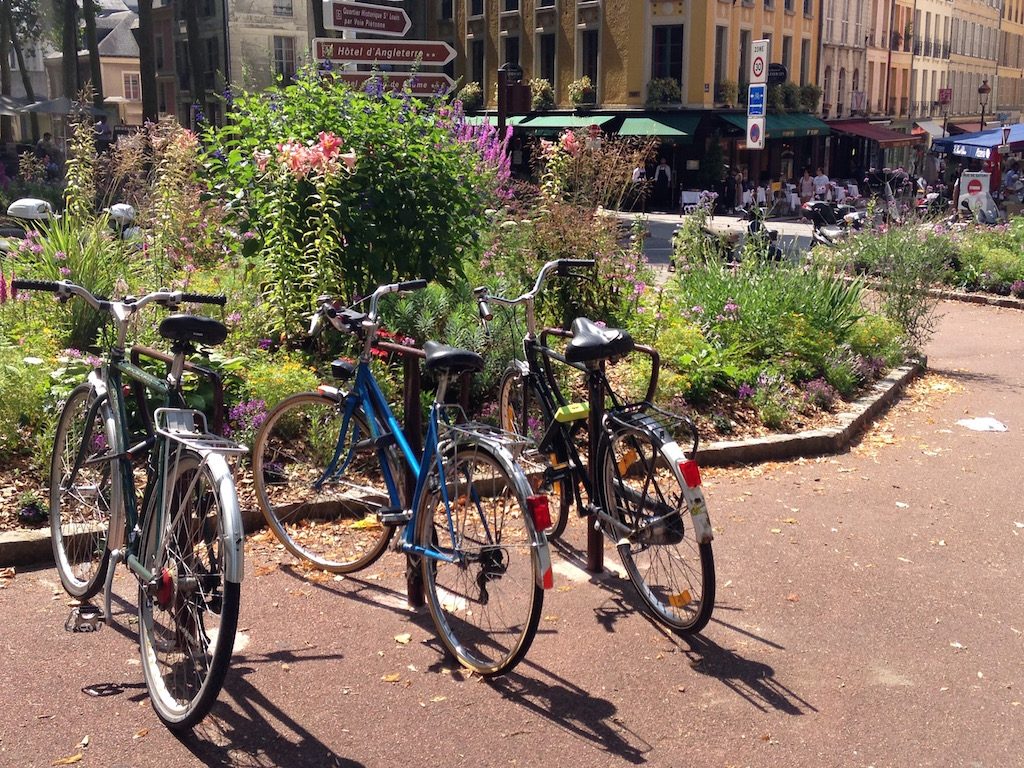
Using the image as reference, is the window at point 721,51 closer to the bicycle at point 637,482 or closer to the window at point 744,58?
the window at point 744,58

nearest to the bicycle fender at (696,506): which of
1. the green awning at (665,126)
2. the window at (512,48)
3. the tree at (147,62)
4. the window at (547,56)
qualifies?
the tree at (147,62)

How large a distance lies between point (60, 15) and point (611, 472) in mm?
49370

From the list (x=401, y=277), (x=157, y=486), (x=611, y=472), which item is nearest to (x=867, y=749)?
(x=611, y=472)

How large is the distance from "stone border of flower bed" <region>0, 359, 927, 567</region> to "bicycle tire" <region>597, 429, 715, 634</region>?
7.84 feet

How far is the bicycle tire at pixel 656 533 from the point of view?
4324 mm

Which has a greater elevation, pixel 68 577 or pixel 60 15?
pixel 60 15

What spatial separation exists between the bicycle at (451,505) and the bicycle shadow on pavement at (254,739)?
674mm

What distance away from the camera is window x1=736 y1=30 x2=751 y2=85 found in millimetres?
42469

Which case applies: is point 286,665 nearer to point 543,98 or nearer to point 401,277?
point 401,277

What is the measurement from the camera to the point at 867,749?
362 centimetres

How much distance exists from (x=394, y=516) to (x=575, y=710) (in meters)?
1.03

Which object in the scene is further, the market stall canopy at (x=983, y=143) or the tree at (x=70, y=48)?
the tree at (x=70, y=48)

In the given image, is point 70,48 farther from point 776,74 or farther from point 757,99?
point 757,99

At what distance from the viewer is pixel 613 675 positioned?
13.5 feet
